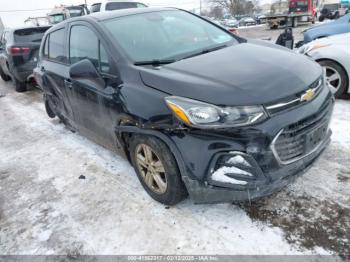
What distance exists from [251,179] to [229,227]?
1.80 ft

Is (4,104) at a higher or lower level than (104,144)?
lower

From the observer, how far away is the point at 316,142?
2445mm

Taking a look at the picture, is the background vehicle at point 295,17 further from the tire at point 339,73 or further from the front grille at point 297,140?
the front grille at point 297,140

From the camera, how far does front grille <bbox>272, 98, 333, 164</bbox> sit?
2.16 metres

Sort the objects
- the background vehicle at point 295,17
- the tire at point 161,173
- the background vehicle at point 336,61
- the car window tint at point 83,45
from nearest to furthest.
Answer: the tire at point 161,173 → the car window tint at point 83,45 → the background vehicle at point 336,61 → the background vehicle at point 295,17

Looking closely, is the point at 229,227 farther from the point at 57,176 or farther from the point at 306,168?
the point at 57,176

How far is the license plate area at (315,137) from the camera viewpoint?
2.33m

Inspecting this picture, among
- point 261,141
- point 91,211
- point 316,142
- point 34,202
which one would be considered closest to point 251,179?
point 261,141

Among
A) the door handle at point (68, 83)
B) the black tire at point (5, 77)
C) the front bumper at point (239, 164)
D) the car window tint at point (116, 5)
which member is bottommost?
the black tire at point (5, 77)

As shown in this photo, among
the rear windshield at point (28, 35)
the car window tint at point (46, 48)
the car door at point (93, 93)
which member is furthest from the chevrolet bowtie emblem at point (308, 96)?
the rear windshield at point (28, 35)

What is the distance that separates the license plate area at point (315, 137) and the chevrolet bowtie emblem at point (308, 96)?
253 millimetres

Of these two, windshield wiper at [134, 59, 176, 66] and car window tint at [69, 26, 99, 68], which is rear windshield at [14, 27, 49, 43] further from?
windshield wiper at [134, 59, 176, 66]

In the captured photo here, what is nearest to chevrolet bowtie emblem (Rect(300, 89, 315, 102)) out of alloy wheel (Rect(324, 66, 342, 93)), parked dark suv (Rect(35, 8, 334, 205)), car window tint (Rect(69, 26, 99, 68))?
parked dark suv (Rect(35, 8, 334, 205))

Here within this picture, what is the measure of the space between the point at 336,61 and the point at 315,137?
9.04ft
